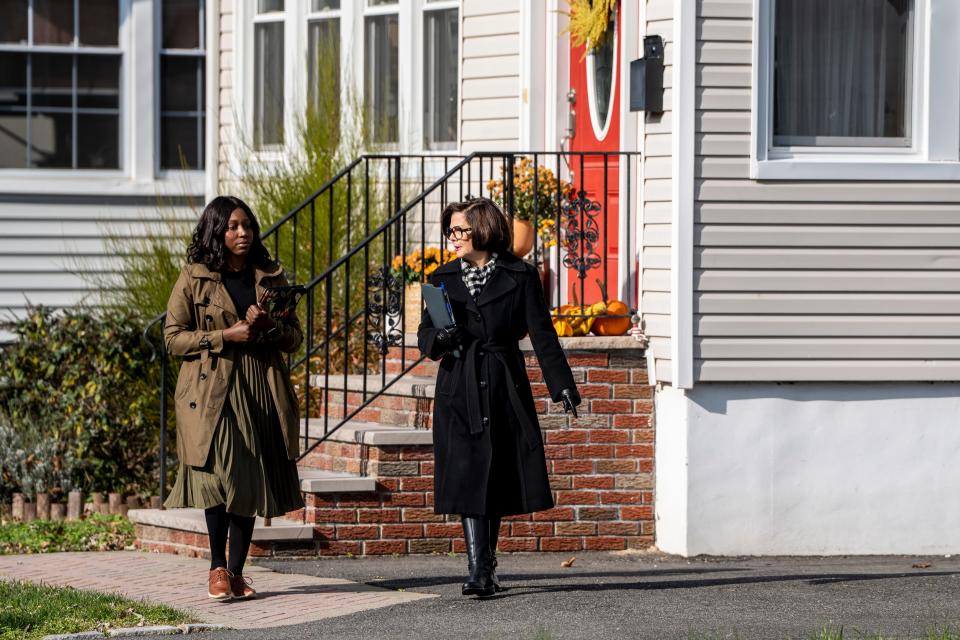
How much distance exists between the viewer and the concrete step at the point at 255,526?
Answer: 8023 millimetres

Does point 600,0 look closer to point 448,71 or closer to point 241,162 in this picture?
point 448,71

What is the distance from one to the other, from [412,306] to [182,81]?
13.9 feet

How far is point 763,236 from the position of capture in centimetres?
850

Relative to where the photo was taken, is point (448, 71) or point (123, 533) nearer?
point (123, 533)

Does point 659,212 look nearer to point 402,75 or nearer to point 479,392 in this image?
point 479,392

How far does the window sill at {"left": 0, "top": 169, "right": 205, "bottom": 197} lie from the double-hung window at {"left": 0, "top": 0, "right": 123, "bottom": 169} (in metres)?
0.18

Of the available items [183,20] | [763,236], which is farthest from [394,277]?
[183,20]

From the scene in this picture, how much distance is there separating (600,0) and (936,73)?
221 centimetres

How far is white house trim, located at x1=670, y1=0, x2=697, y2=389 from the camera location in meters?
8.40

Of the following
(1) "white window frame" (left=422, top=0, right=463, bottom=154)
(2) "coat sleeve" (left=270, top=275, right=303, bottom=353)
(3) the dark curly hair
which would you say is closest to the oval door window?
(1) "white window frame" (left=422, top=0, right=463, bottom=154)

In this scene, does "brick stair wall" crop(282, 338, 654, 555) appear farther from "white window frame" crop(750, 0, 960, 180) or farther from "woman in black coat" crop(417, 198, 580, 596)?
"woman in black coat" crop(417, 198, 580, 596)

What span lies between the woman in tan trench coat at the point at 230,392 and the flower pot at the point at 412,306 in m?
2.78

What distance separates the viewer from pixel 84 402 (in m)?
10.3

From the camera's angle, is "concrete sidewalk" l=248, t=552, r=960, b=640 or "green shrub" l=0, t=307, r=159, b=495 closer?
"concrete sidewalk" l=248, t=552, r=960, b=640
